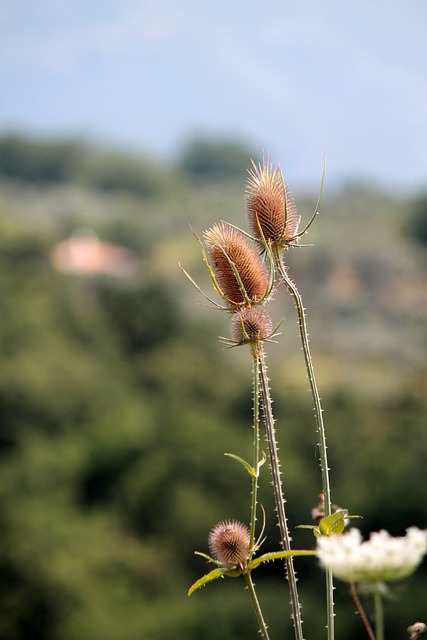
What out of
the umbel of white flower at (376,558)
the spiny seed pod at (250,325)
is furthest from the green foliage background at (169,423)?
the umbel of white flower at (376,558)

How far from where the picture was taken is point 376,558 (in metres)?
1.27

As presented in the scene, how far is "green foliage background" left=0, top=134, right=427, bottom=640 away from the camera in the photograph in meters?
32.6

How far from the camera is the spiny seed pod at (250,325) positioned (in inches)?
71.5

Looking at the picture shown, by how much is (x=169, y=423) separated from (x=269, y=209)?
47641 millimetres

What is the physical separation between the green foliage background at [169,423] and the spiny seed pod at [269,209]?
599 inches

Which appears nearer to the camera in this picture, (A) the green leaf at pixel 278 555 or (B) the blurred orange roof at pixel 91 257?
(A) the green leaf at pixel 278 555

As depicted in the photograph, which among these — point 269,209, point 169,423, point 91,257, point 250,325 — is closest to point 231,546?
point 250,325

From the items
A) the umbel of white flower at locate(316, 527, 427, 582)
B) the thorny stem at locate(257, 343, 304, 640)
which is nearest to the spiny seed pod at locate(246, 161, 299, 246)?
the thorny stem at locate(257, 343, 304, 640)

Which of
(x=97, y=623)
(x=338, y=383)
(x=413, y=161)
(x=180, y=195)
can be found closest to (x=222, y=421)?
(x=338, y=383)

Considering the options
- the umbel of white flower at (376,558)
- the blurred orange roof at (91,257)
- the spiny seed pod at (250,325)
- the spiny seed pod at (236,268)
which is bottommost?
the umbel of white flower at (376,558)

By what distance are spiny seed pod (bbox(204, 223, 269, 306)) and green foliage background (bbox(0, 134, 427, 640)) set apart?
50.0ft

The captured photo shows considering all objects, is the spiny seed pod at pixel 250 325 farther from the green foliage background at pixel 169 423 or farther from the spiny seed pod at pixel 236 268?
the green foliage background at pixel 169 423

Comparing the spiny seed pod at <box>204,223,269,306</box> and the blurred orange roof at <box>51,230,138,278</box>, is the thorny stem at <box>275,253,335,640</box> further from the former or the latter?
the blurred orange roof at <box>51,230,138,278</box>

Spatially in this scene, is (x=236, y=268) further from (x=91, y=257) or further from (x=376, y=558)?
(x=91, y=257)
